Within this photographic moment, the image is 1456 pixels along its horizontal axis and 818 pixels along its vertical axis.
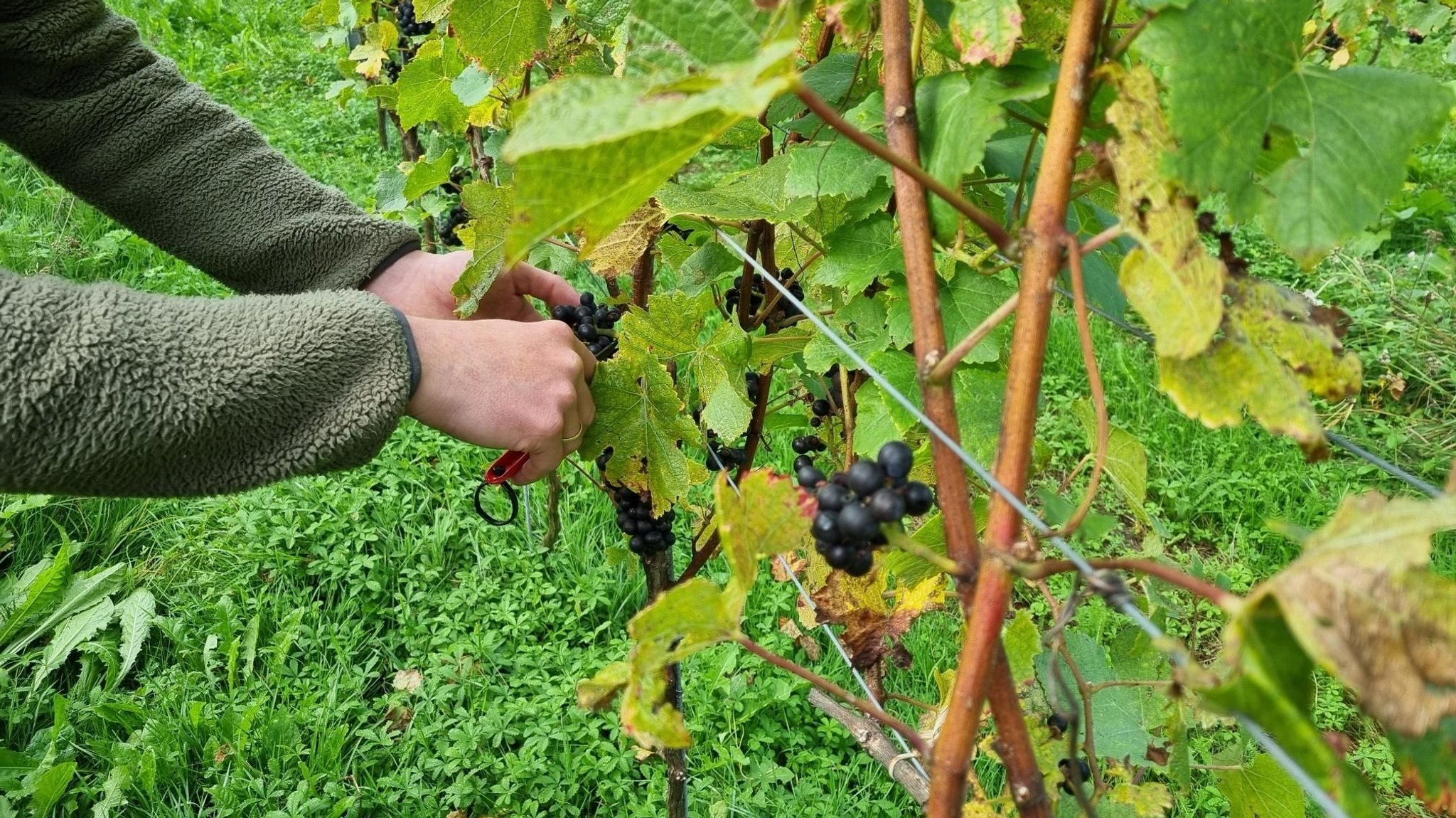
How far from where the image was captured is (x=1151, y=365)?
12.6 feet

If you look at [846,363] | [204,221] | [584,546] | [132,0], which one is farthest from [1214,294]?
[132,0]

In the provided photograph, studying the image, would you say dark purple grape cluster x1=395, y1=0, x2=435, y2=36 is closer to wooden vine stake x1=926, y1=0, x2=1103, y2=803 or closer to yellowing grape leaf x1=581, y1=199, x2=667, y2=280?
yellowing grape leaf x1=581, y1=199, x2=667, y2=280

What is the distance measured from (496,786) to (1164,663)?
1.68 m

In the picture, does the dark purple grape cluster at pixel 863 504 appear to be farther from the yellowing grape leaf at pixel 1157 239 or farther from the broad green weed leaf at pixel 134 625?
the broad green weed leaf at pixel 134 625

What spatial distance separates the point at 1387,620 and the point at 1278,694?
0.21 feet

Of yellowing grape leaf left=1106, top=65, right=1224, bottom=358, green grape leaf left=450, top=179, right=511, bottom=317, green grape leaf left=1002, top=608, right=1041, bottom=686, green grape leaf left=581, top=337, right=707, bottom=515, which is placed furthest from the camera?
green grape leaf left=581, top=337, right=707, bottom=515

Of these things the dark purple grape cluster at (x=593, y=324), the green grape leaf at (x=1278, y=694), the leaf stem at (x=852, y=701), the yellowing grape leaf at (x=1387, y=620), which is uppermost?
the yellowing grape leaf at (x=1387, y=620)

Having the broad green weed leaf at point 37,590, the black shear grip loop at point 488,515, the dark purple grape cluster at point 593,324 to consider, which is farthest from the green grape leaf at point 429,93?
Answer: the broad green weed leaf at point 37,590

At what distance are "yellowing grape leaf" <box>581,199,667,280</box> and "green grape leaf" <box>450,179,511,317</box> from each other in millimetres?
174

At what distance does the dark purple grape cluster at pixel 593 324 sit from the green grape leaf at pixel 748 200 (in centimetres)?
34

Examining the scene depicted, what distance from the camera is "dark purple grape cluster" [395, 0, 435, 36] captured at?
10.8 ft

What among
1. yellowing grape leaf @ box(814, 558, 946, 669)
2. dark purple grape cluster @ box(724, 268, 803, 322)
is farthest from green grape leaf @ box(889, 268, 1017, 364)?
Answer: dark purple grape cluster @ box(724, 268, 803, 322)

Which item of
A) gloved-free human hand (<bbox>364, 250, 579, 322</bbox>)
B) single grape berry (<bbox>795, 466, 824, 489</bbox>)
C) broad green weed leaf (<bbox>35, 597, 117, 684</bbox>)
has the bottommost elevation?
broad green weed leaf (<bbox>35, 597, 117, 684</bbox>)

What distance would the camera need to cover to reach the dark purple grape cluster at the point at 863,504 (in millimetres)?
715
